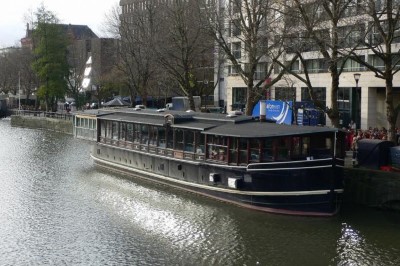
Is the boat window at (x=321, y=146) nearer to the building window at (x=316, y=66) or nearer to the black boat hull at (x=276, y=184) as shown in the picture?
the black boat hull at (x=276, y=184)

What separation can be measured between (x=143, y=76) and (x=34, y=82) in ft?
167

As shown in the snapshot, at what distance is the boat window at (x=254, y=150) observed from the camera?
25547mm

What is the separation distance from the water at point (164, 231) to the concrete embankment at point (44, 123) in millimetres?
35713

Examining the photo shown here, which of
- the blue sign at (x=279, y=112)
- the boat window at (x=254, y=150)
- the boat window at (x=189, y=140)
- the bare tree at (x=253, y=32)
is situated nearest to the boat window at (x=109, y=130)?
the bare tree at (x=253, y=32)

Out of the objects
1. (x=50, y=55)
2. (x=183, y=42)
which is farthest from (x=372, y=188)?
(x=50, y=55)

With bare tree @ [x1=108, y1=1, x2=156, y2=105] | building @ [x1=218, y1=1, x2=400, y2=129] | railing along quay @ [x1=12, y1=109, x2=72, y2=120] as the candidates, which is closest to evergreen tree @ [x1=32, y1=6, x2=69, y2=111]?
railing along quay @ [x1=12, y1=109, x2=72, y2=120]

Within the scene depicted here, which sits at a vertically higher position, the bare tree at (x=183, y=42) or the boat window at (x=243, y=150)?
the bare tree at (x=183, y=42)

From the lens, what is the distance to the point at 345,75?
55.5 metres

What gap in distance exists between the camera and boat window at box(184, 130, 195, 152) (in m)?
29.8

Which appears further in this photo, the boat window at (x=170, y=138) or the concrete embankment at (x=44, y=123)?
the concrete embankment at (x=44, y=123)

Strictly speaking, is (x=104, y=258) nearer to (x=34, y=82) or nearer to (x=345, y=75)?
(x=345, y=75)

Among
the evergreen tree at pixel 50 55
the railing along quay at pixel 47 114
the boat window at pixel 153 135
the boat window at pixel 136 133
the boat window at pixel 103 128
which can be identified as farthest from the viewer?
the evergreen tree at pixel 50 55

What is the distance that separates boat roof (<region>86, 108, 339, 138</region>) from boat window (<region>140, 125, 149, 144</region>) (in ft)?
1.37

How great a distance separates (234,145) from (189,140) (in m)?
3.96
